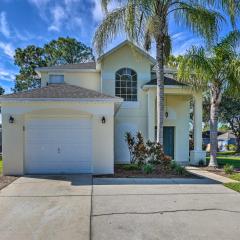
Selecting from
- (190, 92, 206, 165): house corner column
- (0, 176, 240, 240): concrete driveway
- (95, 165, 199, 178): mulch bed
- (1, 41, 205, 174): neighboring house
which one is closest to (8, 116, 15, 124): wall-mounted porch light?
(1, 41, 205, 174): neighboring house

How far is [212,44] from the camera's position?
54.2 ft

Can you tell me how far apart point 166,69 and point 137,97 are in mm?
4402

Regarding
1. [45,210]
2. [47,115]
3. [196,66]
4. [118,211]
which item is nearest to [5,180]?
[47,115]

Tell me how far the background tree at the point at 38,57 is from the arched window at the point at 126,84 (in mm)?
21364

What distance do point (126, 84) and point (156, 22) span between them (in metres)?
5.67

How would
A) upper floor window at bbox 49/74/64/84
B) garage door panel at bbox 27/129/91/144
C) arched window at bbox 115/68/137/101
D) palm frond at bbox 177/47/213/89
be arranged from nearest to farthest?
garage door panel at bbox 27/129/91/144 → palm frond at bbox 177/47/213/89 → arched window at bbox 115/68/137/101 → upper floor window at bbox 49/74/64/84

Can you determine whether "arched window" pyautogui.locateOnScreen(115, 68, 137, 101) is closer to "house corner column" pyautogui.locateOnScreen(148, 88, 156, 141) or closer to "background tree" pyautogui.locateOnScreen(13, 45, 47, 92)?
"house corner column" pyautogui.locateOnScreen(148, 88, 156, 141)

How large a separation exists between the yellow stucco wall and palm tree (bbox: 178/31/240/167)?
193 inches

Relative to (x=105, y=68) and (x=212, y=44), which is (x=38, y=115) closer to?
(x=105, y=68)

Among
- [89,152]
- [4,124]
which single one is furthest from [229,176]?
[4,124]

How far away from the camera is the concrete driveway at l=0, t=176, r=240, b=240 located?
21.0 ft

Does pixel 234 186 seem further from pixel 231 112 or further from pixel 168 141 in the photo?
pixel 231 112

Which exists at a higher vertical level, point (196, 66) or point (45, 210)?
point (196, 66)

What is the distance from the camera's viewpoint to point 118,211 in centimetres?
789
